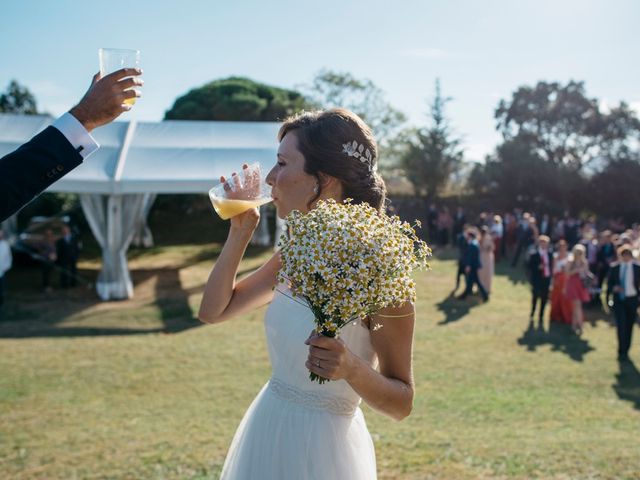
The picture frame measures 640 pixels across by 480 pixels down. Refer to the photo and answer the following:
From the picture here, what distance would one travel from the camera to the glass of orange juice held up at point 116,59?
2.25 meters

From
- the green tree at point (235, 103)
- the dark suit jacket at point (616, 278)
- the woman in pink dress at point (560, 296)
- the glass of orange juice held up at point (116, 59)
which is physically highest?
the green tree at point (235, 103)

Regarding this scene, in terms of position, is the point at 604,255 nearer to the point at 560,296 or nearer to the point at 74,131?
the point at 560,296

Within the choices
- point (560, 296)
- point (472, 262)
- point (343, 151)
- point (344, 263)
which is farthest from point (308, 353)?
point (472, 262)

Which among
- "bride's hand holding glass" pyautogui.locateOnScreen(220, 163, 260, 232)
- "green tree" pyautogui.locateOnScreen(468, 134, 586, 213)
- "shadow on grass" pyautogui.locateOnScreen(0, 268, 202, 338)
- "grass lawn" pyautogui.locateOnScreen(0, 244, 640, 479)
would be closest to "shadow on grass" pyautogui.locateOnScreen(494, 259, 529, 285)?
"grass lawn" pyautogui.locateOnScreen(0, 244, 640, 479)

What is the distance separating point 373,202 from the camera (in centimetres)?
251

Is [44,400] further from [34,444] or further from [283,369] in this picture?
[283,369]

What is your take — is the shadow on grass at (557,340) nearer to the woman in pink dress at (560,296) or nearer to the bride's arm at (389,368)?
the woman in pink dress at (560,296)

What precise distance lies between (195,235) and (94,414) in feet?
79.7

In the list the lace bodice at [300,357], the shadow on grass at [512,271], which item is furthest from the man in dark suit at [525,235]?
the lace bodice at [300,357]

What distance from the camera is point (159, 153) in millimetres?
17578

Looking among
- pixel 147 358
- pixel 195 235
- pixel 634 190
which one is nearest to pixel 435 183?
pixel 634 190

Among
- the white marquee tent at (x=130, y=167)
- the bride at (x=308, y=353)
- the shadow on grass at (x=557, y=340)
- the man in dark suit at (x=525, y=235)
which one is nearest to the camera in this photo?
the bride at (x=308, y=353)

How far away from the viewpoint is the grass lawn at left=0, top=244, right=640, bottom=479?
216 inches

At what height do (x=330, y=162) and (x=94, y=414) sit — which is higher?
(x=330, y=162)
